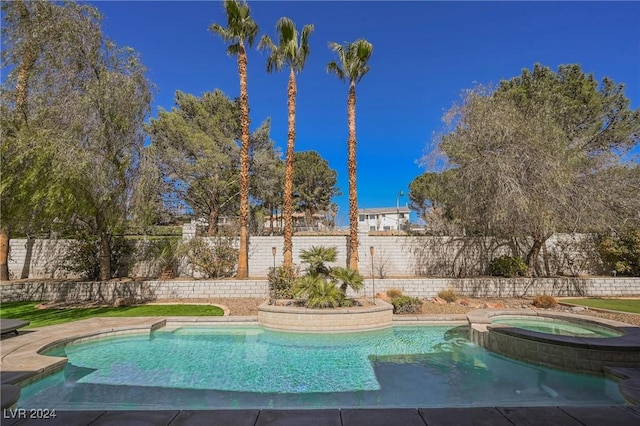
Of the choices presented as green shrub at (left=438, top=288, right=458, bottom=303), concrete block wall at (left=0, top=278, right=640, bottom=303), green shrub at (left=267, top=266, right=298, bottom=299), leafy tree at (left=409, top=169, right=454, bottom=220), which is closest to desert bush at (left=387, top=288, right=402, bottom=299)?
concrete block wall at (left=0, top=278, right=640, bottom=303)

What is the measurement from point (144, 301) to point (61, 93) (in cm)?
825

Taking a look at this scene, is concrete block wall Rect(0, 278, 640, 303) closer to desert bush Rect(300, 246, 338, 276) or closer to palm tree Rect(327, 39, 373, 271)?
palm tree Rect(327, 39, 373, 271)

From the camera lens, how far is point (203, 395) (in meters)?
5.35

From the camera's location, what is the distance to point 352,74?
15953 millimetres

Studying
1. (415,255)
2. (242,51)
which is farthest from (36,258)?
(415,255)

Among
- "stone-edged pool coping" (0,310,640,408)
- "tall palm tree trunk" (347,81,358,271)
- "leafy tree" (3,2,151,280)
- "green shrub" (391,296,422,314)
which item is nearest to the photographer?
"stone-edged pool coping" (0,310,640,408)

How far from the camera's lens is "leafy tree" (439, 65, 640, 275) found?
1276 centimetres

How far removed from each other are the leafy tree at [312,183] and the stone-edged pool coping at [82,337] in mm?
26104

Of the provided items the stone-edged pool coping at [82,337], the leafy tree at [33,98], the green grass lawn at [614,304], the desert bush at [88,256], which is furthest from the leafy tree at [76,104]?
the green grass lawn at [614,304]

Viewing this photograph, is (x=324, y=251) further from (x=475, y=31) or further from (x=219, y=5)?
(x=219, y=5)

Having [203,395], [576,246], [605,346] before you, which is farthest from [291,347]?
[576,246]

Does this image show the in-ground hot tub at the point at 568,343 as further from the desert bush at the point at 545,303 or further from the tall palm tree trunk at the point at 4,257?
the tall palm tree trunk at the point at 4,257

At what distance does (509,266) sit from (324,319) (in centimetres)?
1080

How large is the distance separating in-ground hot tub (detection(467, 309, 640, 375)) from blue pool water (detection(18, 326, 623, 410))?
0.31 meters
